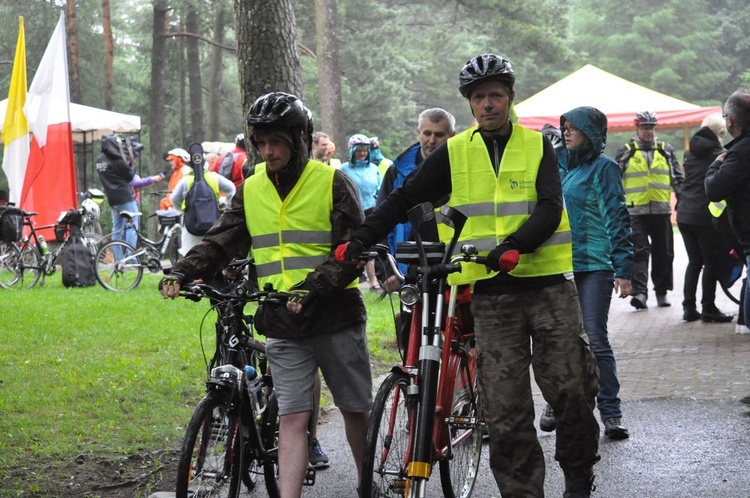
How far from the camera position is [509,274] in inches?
184

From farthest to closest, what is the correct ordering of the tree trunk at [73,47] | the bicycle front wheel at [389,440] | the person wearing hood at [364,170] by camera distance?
the tree trunk at [73,47] < the person wearing hood at [364,170] < the bicycle front wheel at [389,440]

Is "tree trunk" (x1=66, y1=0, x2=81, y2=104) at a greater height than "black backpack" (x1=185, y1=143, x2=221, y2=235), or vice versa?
"tree trunk" (x1=66, y1=0, x2=81, y2=104)

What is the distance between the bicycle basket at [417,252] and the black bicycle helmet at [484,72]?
657 mm

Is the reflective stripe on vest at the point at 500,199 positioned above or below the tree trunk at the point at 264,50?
below

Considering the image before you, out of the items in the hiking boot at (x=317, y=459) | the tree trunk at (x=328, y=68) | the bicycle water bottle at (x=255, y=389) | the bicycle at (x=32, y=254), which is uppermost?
the tree trunk at (x=328, y=68)

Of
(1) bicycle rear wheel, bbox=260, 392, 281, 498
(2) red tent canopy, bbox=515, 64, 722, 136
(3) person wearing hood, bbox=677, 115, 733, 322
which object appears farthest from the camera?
(2) red tent canopy, bbox=515, 64, 722, 136

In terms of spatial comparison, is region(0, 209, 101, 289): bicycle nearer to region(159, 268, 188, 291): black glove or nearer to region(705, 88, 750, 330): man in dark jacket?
region(705, 88, 750, 330): man in dark jacket

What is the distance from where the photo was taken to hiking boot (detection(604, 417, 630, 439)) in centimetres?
677

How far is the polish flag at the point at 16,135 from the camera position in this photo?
14.6 m

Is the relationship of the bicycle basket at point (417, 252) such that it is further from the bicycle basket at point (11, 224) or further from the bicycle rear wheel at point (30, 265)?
the bicycle rear wheel at point (30, 265)

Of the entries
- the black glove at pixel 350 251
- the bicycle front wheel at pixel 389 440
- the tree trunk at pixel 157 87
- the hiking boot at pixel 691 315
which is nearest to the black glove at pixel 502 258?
the black glove at pixel 350 251

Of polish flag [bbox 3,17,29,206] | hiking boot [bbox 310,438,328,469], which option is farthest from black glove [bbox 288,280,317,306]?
polish flag [bbox 3,17,29,206]

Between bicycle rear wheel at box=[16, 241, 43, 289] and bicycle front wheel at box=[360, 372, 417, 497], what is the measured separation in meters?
12.4

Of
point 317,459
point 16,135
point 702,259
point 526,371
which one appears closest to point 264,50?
point 317,459
